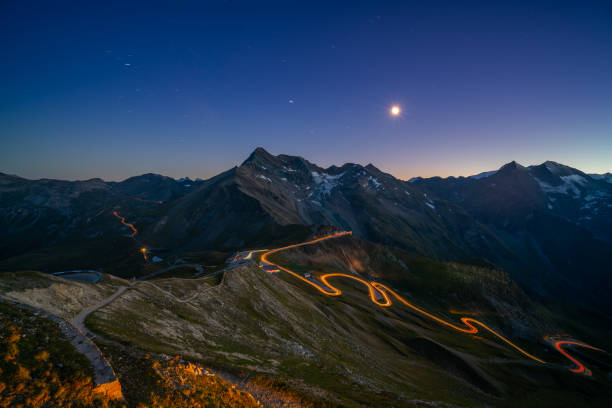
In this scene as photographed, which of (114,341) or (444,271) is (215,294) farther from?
(444,271)

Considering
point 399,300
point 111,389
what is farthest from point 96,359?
point 399,300

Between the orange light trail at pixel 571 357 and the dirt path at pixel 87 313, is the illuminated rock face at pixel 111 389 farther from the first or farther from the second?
the orange light trail at pixel 571 357

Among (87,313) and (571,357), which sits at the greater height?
(87,313)

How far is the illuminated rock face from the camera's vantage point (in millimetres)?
14148

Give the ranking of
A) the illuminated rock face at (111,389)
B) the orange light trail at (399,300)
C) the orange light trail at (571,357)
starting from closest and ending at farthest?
1. the illuminated rock face at (111,389)
2. the orange light trail at (571,357)
3. the orange light trail at (399,300)

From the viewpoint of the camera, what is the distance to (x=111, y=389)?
14.5 m

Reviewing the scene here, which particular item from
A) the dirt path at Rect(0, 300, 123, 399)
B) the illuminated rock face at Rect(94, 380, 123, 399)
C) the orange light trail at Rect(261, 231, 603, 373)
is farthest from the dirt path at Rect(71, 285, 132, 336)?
the orange light trail at Rect(261, 231, 603, 373)

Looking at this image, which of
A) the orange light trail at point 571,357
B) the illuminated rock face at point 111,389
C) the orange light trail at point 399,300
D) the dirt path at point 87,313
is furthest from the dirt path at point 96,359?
the orange light trail at point 571,357

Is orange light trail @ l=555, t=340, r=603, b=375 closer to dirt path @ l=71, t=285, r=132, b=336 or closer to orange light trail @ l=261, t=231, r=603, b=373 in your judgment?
orange light trail @ l=261, t=231, r=603, b=373

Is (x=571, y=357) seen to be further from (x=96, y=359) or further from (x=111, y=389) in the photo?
(x=96, y=359)

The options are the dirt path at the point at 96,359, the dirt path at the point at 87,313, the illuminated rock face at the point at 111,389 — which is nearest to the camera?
the illuminated rock face at the point at 111,389

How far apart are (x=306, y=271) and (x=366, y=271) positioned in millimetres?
59654

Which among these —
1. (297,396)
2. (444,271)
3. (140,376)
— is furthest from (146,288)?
(444,271)

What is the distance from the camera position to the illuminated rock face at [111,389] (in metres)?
14.1
